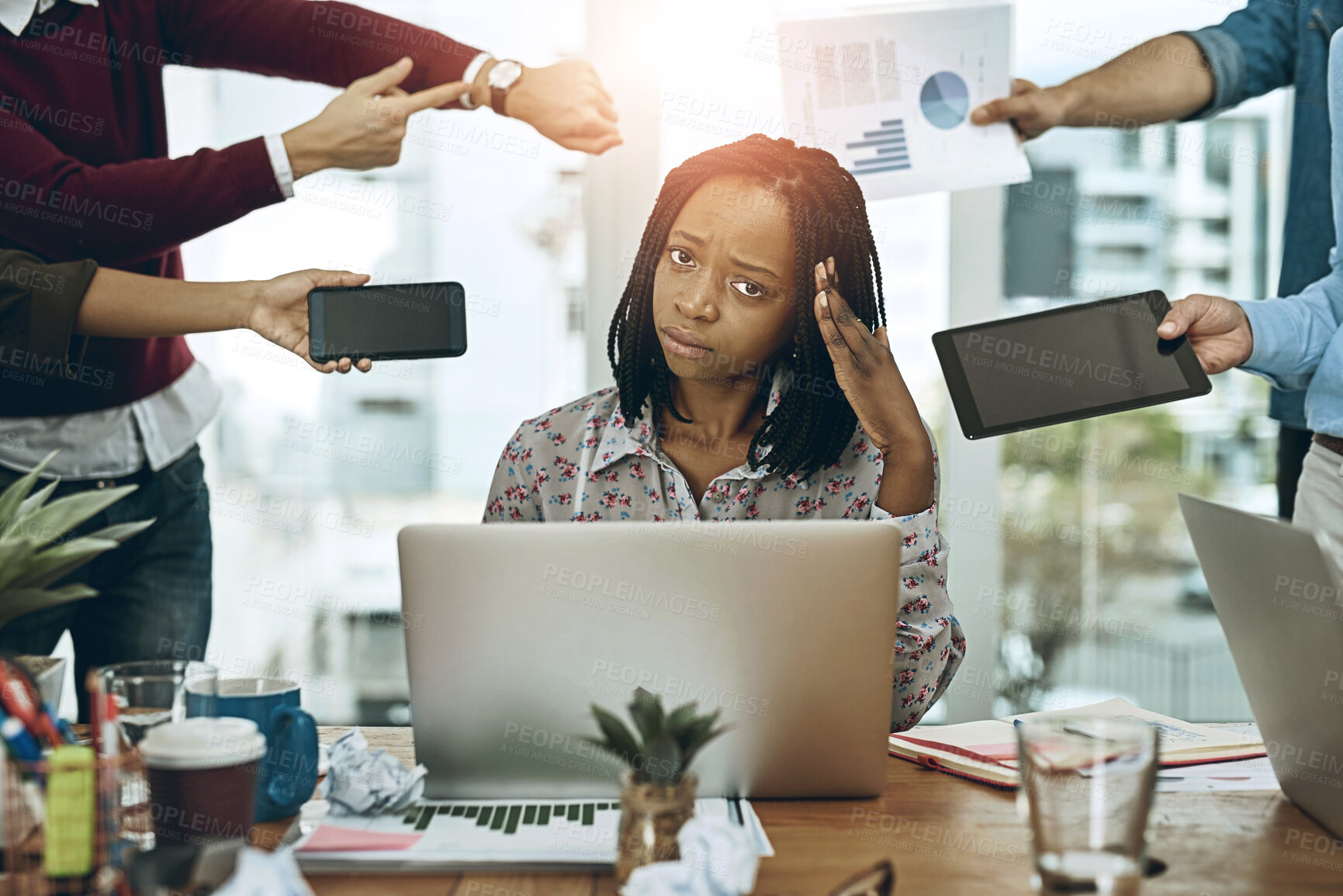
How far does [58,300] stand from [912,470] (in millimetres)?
1131

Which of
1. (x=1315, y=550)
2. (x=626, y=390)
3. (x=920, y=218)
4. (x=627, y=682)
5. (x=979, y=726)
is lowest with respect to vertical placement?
(x=979, y=726)

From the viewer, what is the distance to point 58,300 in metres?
1.43

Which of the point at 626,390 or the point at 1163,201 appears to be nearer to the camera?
the point at 626,390

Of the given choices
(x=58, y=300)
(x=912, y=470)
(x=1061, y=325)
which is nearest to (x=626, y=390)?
(x=912, y=470)

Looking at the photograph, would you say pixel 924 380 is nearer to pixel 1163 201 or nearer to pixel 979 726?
pixel 1163 201

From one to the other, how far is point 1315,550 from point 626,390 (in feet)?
3.32

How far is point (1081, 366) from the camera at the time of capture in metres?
1.15

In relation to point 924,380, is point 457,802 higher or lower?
lower

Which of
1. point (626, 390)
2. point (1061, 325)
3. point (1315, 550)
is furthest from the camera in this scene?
point (626, 390)

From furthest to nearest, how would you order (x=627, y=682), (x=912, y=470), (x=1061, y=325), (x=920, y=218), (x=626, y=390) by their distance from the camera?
(x=920, y=218) < (x=626, y=390) < (x=912, y=470) < (x=1061, y=325) < (x=627, y=682)

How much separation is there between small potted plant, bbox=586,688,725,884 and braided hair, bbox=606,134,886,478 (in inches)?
31.8

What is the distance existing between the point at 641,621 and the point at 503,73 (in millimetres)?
1404

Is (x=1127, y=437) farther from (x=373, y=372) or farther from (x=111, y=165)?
(x=111, y=165)

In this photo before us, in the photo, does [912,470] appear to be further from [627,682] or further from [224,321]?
[224,321]
